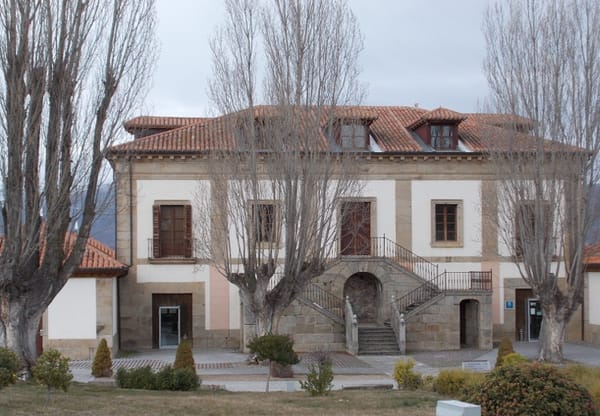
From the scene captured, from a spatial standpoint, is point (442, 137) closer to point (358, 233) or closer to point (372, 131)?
point (372, 131)

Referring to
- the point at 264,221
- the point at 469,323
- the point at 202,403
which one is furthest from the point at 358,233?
the point at 202,403

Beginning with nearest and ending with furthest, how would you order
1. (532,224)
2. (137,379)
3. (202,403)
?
(202,403) < (137,379) < (532,224)

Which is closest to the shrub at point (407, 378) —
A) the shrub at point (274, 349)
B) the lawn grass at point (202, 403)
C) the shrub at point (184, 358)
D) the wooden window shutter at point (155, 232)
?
the lawn grass at point (202, 403)

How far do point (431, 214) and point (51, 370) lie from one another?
58.8ft

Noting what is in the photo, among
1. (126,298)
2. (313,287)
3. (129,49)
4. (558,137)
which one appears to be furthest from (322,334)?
(129,49)

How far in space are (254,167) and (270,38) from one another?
3.29m

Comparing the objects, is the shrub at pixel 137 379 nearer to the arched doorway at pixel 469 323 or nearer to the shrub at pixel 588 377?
the shrub at pixel 588 377

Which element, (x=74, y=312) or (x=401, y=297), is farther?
(x=401, y=297)

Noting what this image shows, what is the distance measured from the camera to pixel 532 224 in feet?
73.1

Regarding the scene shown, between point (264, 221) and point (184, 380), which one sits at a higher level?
point (264, 221)

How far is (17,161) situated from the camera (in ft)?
49.2

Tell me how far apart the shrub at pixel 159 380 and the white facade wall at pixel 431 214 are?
1365cm

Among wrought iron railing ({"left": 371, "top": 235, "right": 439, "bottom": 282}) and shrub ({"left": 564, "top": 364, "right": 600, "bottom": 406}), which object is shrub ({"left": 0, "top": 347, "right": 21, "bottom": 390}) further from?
wrought iron railing ({"left": 371, "top": 235, "right": 439, "bottom": 282})

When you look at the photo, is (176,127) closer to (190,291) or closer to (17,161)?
(190,291)
